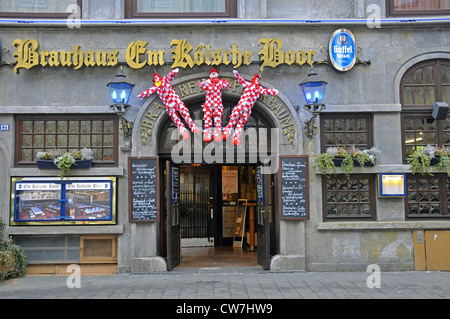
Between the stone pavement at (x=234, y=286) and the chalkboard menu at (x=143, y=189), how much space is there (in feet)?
4.34

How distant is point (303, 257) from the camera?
9797 mm

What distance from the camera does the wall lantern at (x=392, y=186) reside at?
9914 millimetres

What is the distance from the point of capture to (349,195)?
10188 mm

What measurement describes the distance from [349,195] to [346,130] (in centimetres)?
151

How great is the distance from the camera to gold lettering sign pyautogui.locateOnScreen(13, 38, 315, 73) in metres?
9.91

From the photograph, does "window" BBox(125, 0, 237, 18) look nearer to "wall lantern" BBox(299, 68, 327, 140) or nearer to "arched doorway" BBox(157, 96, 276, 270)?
"arched doorway" BBox(157, 96, 276, 270)

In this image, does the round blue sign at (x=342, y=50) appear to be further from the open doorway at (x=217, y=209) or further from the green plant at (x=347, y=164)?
the open doorway at (x=217, y=209)

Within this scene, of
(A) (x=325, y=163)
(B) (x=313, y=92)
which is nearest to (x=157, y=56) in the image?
(B) (x=313, y=92)

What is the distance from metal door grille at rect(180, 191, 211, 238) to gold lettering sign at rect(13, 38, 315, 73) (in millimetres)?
5741

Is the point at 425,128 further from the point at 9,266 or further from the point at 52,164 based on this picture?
the point at 9,266

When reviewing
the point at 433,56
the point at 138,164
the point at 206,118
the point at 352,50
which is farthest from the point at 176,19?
the point at 433,56

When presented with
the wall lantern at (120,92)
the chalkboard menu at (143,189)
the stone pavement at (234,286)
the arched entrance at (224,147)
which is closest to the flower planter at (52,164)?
the chalkboard menu at (143,189)

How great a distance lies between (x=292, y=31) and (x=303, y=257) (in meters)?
5.15

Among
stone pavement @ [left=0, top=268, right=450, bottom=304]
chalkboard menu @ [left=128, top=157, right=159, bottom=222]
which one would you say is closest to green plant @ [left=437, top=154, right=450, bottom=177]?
stone pavement @ [left=0, top=268, right=450, bottom=304]
